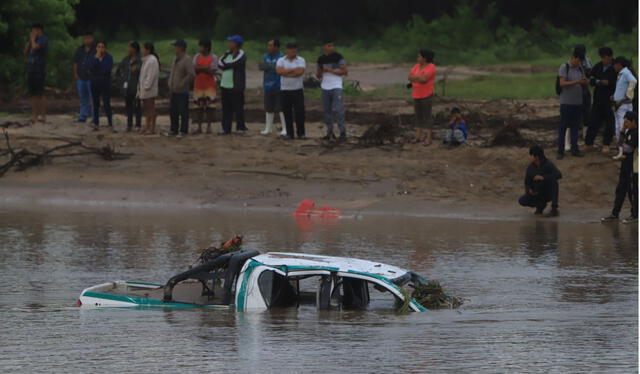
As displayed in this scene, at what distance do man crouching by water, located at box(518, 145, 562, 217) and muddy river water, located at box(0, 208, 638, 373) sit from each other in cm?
31

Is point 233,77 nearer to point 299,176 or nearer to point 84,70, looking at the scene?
point 299,176

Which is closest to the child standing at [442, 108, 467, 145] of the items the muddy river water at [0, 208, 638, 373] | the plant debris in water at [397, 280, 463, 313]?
the muddy river water at [0, 208, 638, 373]

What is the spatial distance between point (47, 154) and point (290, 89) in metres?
4.79

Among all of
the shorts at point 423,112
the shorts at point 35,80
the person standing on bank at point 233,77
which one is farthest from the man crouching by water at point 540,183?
the shorts at point 35,80

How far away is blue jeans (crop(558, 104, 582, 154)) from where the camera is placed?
25.9 m

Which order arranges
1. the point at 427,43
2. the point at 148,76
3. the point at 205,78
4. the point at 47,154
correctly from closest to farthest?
1. the point at 47,154
2. the point at 148,76
3. the point at 205,78
4. the point at 427,43

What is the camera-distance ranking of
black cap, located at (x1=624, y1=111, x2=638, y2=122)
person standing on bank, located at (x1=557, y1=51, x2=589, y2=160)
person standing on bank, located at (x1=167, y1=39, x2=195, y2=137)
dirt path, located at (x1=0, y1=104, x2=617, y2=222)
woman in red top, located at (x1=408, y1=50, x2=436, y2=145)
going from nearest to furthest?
black cap, located at (x1=624, y1=111, x2=638, y2=122)
person standing on bank, located at (x1=557, y1=51, x2=589, y2=160)
dirt path, located at (x1=0, y1=104, x2=617, y2=222)
woman in red top, located at (x1=408, y1=50, x2=436, y2=145)
person standing on bank, located at (x1=167, y1=39, x2=195, y2=137)

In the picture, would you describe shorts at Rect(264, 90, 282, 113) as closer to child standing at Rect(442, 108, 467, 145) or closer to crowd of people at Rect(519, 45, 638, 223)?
child standing at Rect(442, 108, 467, 145)

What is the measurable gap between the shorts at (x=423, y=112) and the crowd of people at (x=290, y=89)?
19 millimetres

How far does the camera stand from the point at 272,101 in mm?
28438

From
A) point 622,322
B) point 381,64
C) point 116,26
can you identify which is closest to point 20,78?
point 381,64

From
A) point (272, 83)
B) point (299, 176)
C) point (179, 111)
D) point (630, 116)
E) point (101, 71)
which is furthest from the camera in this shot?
point (101, 71)

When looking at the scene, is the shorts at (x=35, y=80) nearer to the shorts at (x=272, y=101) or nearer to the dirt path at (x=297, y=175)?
the dirt path at (x=297, y=175)

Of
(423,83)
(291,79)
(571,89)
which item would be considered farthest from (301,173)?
(571,89)
